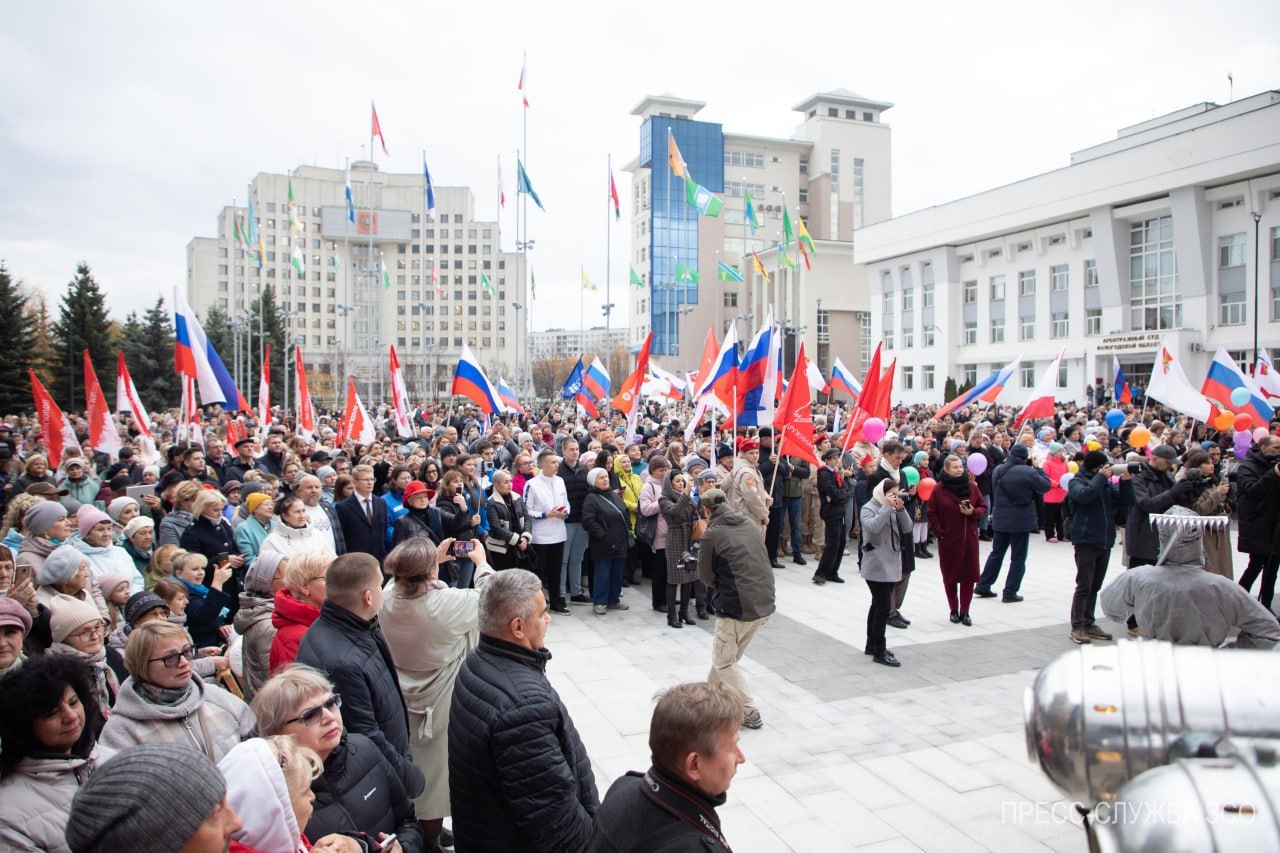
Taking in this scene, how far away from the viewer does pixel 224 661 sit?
14.3 ft

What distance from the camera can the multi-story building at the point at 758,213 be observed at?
216 feet

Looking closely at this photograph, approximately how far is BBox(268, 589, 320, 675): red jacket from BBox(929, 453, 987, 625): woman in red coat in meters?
7.03

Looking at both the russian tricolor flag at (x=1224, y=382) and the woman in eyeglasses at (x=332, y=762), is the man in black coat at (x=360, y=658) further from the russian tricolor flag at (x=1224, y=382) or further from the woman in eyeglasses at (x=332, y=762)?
the russian tricolor flag at (x=1224, y=382)

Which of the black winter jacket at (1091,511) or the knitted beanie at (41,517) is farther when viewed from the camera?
the black winter jacket at (1091,511)

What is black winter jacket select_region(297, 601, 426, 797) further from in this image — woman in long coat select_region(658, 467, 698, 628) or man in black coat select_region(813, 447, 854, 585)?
man in black coat select_region(813, 447, 854, 585)

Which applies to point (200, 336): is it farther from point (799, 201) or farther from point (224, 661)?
point (799, 201)

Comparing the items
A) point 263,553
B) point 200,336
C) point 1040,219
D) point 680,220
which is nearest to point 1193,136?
point 1040,219

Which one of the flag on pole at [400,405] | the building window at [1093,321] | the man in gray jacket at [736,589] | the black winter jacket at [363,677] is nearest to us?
the black winter jacket at [363,677]

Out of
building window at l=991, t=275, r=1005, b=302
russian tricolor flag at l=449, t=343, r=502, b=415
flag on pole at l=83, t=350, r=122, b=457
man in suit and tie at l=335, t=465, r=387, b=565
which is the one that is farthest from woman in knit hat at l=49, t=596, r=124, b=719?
building window at l=991, t=275, r=1005, b=302

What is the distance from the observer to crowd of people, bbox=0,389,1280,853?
2375 millimetres

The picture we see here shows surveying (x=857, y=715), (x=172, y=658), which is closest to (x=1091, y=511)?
(x=857, y=715)

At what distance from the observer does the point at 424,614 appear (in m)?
4.10

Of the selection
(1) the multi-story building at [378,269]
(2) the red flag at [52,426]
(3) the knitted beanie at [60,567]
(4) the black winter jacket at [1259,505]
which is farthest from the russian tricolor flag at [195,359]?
(1) the multi-story building at [378,269]

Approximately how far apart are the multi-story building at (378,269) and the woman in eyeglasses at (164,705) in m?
97.7
